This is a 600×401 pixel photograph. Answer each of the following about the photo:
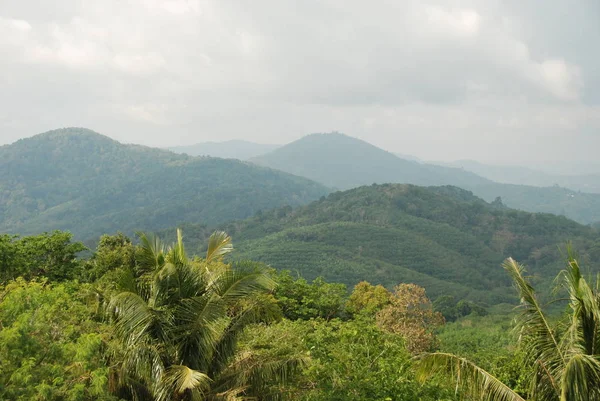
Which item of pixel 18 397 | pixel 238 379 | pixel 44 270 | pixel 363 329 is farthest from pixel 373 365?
pixel 44 270

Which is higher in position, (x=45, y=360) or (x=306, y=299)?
(x=45, y=360)

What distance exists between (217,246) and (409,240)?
344 ft

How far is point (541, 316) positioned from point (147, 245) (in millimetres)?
5580

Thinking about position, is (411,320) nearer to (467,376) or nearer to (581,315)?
(467,376)

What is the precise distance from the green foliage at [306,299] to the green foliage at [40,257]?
8915 mm

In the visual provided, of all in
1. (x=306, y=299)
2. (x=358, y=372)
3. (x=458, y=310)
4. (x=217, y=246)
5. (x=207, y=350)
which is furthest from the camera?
(x=458, y=310)

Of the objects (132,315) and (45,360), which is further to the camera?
(45,360)

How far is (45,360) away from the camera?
667 cm

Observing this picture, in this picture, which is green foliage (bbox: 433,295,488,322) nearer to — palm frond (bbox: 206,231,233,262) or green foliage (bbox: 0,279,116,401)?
palm frond (bbox: 206,231,233,262)

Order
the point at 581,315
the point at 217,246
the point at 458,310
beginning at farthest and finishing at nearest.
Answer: the point at 458,310 → the point at 217,246 → the point at 581,315

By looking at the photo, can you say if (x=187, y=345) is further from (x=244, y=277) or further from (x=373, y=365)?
(x=373, y=365)

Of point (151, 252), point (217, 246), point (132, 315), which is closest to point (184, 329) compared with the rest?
point (132, 315)

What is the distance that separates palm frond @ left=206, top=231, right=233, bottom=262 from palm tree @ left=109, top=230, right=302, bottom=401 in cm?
42

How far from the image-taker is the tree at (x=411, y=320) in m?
19.5
